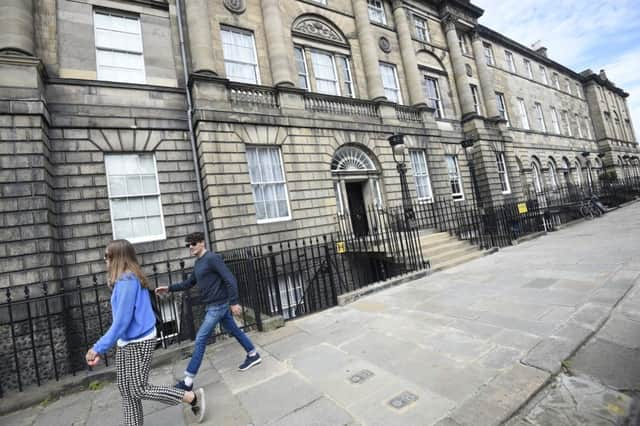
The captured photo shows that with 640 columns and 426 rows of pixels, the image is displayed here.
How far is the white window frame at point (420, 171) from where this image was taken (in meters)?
13.6

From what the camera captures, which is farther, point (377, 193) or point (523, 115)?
point (523, 115)

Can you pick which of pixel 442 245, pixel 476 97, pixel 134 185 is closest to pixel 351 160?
pixel 442 245

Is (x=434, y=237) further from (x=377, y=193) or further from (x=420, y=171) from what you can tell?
(x=420, y=171)

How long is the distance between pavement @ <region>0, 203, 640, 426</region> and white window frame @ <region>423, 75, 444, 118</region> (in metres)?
12.8

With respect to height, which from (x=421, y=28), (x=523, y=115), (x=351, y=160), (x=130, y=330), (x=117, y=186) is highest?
(x=421, y=28)

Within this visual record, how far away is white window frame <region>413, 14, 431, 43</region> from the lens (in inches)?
640

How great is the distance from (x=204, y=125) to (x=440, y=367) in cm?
856

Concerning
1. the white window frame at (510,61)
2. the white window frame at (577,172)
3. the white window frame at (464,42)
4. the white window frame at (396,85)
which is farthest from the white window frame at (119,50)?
the white window frame at (577,172)

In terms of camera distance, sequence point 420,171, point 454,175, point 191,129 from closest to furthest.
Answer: point 191,129 → point 420,171 → point 454,175

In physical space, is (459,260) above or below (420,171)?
below

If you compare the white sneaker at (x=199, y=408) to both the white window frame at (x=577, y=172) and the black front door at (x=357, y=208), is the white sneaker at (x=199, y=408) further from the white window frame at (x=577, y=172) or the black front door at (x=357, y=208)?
the white window frame at (x=577, y=172)

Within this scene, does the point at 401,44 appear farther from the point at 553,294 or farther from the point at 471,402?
the point at 471,402

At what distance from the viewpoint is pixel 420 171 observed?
544 inches

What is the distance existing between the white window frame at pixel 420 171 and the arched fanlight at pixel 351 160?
2.76 meters
